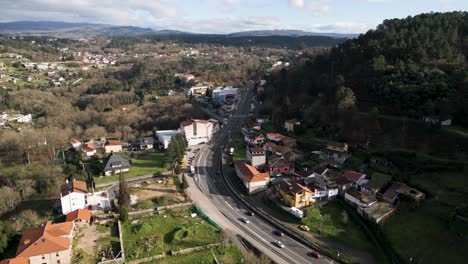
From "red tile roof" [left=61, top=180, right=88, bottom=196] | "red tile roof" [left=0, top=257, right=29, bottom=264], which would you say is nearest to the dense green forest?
"red tile roof" [left=61, top=180, right=88, bottom=196]

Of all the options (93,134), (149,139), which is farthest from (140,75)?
(149,139)

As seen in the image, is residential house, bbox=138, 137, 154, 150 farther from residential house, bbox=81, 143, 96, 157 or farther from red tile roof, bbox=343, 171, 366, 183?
red tile roof, bbox=343, 171, 366, 183

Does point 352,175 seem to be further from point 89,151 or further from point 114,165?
point 89,151

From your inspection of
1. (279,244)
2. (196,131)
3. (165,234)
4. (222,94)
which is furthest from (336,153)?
(222,94)

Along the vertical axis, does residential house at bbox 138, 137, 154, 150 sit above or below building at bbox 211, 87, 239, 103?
below

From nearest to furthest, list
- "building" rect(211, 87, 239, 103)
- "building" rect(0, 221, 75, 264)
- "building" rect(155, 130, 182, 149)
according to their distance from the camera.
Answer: "building" rect(0, 221, 75, 264) → "building" rect(155, 130, 182, 149) → "building" rect(211, 87, 239, 103)

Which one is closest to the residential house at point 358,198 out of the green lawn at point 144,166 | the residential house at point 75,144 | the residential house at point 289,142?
the residential house at point 289,142

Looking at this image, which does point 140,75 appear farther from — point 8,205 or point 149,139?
point 8,205
